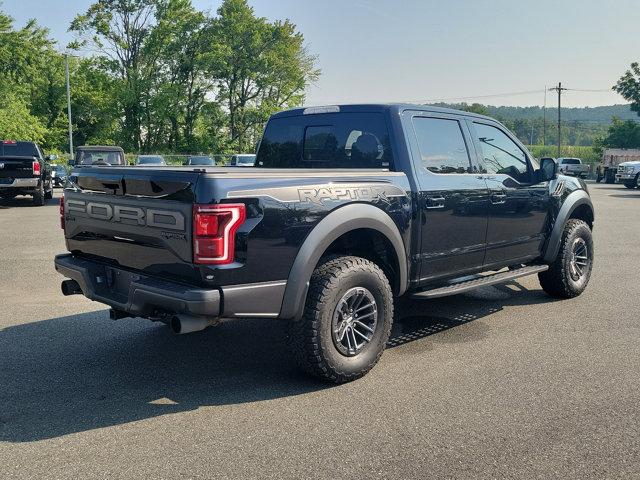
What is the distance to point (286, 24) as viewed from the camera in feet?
167

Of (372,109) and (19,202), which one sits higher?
(372,109)

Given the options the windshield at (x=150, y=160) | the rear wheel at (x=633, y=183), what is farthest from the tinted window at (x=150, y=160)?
the rear wheel at (x=633, y=183)

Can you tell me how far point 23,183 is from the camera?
17.7m

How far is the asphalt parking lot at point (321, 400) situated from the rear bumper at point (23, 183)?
Result: 41.7 ft

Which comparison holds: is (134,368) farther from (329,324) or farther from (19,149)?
(19,149)

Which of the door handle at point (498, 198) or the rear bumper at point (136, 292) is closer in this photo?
the rear bumper at point (136, 292)

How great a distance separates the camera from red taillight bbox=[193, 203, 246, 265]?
11.5 ft

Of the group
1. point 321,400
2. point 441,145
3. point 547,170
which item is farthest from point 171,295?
point 547,170

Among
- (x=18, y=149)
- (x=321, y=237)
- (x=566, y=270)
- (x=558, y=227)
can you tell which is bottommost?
(x=566, y=270)

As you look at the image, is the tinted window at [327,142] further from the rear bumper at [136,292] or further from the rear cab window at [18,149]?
the rear cab window at [18,149]

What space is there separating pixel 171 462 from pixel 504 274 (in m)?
3.55

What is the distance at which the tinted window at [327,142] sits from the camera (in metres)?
4.84

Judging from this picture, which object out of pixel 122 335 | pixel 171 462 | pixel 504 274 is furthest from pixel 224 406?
pixel 504 274

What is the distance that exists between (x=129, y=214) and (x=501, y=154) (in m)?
3.56
